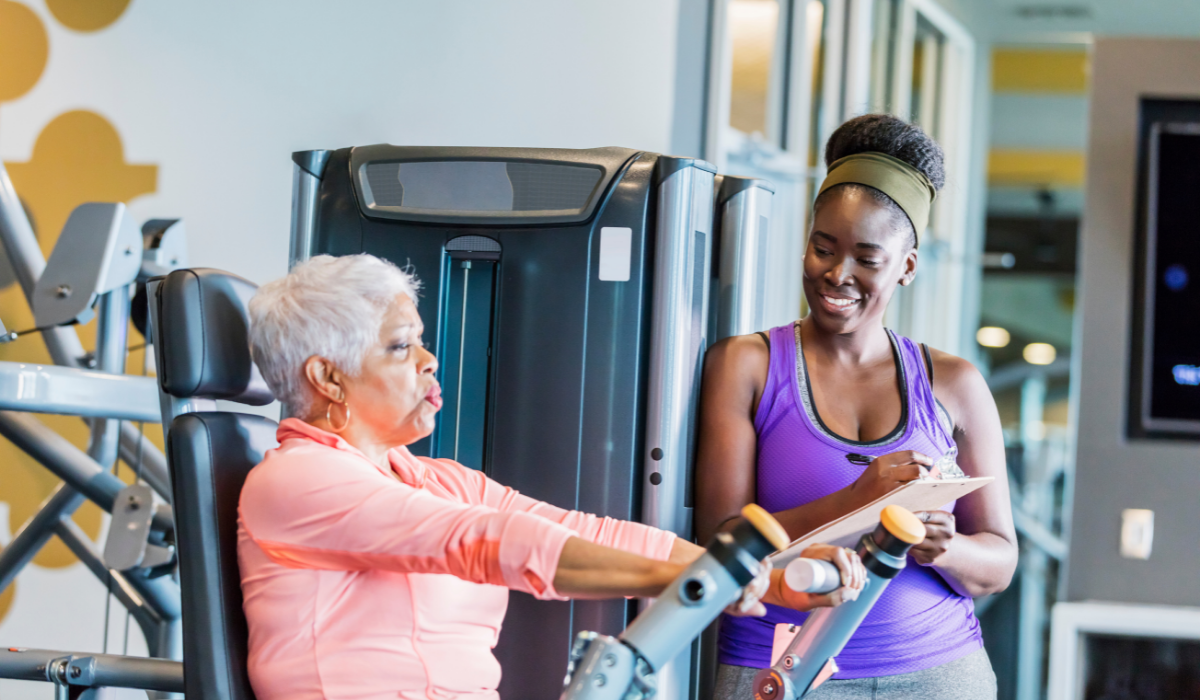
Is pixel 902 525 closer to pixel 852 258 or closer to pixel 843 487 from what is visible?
pixel 843 487

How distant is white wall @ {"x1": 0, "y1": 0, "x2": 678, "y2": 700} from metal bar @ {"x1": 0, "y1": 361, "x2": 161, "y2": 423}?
79 centimetres

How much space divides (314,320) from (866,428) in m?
0.72

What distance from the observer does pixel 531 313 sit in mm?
1582

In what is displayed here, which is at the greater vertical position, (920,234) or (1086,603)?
(920,234)

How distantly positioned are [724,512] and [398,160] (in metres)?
0.73

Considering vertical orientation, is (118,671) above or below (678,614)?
below

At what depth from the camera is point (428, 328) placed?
1.62 metres

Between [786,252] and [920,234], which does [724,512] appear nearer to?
[920,234]

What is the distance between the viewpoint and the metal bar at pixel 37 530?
2471 mm

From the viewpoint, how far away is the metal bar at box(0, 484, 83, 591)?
2.47 meters

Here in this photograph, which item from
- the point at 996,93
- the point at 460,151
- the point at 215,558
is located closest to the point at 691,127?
the point at 460,151

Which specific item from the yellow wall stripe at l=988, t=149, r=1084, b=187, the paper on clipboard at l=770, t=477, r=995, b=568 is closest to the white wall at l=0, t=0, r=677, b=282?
the paper on clipboard at l=770, t=477, r=995, b=568

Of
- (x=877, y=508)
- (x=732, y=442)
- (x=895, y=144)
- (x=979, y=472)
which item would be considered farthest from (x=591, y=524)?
(x=895, y=144)

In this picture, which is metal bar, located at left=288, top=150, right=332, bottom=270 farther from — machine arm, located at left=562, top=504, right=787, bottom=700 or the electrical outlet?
the electrical outlet
